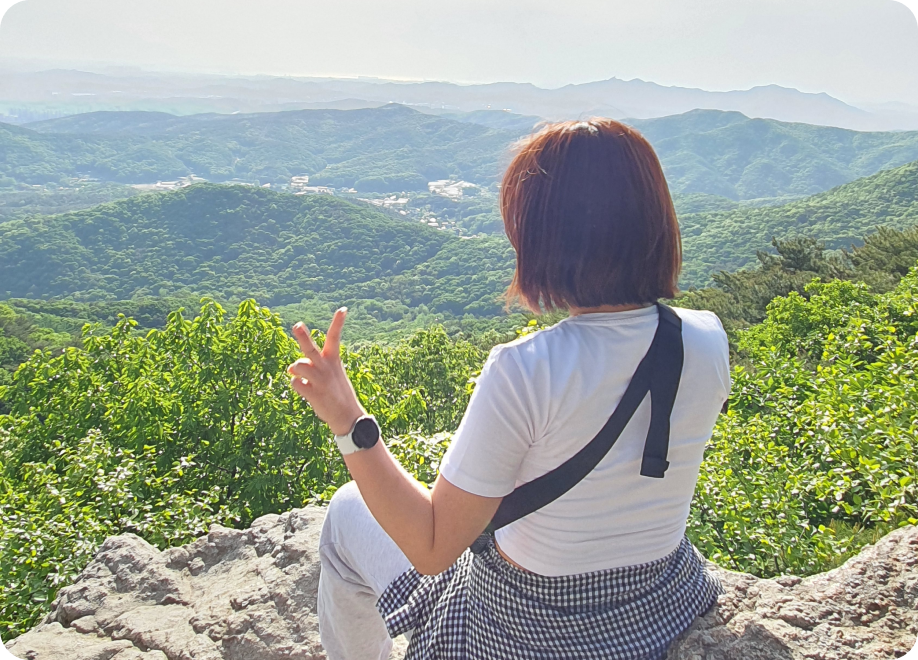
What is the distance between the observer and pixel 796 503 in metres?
3.78

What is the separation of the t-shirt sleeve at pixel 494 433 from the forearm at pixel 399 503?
103 millimetres

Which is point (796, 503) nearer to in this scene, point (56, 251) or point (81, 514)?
point (81, 514)

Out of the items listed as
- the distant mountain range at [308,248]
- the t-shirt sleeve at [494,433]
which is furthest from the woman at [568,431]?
the distant mountain range at [308,248]

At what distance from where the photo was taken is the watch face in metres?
1.32

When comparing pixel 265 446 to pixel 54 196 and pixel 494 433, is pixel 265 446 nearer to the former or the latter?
pixel 494 433

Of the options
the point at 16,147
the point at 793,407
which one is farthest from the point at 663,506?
the point at 16,147

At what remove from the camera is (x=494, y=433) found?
3.92ft

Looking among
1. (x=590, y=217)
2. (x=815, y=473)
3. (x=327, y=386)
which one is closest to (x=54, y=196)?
(x=815, y=473)

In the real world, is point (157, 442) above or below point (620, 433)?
below

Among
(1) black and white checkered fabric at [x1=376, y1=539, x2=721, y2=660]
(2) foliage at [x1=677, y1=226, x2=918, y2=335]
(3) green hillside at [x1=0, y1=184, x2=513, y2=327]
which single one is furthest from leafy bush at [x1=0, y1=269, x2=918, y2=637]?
(3) green hillside at [x1=0, y1=184, x2=513, y2=327]

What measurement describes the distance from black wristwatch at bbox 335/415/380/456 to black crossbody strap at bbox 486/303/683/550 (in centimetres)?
30

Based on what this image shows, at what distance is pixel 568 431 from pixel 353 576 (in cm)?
89

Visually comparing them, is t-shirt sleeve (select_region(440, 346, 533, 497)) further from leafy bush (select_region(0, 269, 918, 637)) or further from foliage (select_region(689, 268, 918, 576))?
foliage (select_region(689, 268, 918, 576))

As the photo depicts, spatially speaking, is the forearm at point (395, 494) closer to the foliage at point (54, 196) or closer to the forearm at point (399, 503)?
the forearm at point (399, 503)
